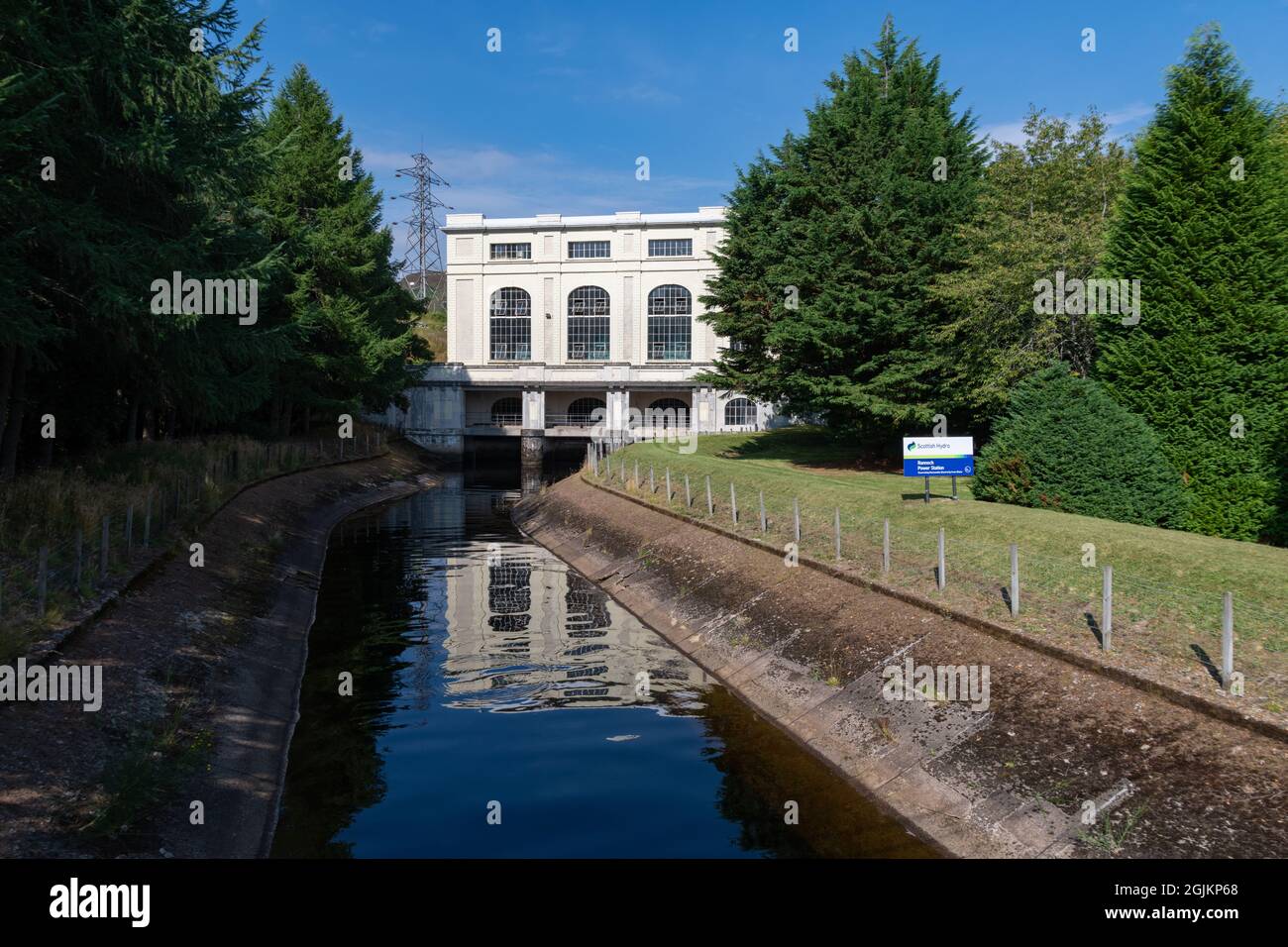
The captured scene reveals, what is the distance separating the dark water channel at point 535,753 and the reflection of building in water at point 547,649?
0.26 ft

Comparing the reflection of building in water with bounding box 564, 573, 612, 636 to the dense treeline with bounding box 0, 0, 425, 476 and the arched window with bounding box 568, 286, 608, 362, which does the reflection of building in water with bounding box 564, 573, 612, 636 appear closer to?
the dense treeline with bounding box 0, 0, 425, 476

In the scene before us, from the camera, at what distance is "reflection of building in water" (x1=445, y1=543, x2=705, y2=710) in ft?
57.6

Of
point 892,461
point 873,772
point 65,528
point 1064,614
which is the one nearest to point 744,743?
point 873,772

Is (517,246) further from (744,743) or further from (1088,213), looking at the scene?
(744,743)

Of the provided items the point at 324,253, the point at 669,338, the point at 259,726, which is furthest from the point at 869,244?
the point at 669,338

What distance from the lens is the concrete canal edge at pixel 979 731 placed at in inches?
396

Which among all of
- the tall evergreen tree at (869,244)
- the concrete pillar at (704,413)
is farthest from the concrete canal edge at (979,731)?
the concrete pillar at (704,413)

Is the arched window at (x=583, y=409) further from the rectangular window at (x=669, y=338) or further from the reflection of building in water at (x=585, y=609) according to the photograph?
the reflection of building in water at (x=585, y=609)

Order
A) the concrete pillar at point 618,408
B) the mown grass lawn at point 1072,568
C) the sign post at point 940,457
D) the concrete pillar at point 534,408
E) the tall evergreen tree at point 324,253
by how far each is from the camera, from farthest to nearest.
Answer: the concrete pillar at point 534,408 < the concrete pillar at point 618,408 < the tall evergreen tree at point 324,253 < the sign post at point 940,457 < the mown grass lawn at point 1072,568

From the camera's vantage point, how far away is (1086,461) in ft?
78.3

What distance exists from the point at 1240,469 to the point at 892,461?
19457 millimetres

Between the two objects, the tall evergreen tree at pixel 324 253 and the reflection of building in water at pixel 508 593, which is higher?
the tall evergreen tree at pixel 324 253

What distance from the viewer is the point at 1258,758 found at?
1002 cm

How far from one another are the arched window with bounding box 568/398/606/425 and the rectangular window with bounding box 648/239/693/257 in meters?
16.0
